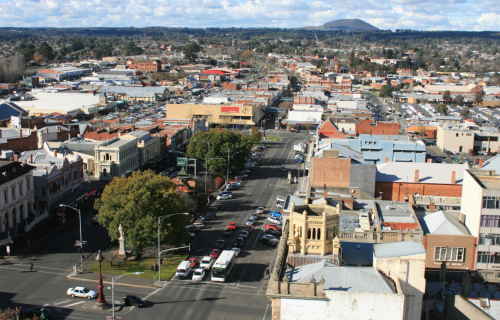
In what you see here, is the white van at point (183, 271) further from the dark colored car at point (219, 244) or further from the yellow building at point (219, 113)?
the yellow building at point (219, 113)

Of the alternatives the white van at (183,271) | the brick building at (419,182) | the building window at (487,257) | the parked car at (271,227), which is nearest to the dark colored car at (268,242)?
the parked car at (271,227)

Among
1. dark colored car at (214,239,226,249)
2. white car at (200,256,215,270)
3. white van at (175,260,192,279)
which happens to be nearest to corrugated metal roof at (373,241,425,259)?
white van at (175,260,192,279)

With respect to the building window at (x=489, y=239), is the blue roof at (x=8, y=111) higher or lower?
higher

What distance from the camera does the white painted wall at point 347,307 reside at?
24531mm

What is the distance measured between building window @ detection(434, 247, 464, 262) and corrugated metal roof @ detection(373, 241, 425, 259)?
15.2 metres

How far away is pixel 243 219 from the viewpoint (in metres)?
64.1

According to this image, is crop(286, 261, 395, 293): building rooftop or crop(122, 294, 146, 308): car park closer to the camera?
crop(286, 261, 395, 293): building rooftop

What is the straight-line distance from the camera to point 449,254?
44125mm

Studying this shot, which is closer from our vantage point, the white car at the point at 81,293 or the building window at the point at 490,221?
the white car at the point at 81,293

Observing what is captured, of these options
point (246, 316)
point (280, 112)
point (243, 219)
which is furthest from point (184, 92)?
point (246, 316)

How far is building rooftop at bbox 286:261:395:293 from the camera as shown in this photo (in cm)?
2569

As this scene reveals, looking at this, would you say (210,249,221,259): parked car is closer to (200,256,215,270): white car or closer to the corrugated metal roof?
(200,256,215,270): white car

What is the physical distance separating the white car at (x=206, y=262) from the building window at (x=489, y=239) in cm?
2389

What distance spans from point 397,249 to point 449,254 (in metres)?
17.1
